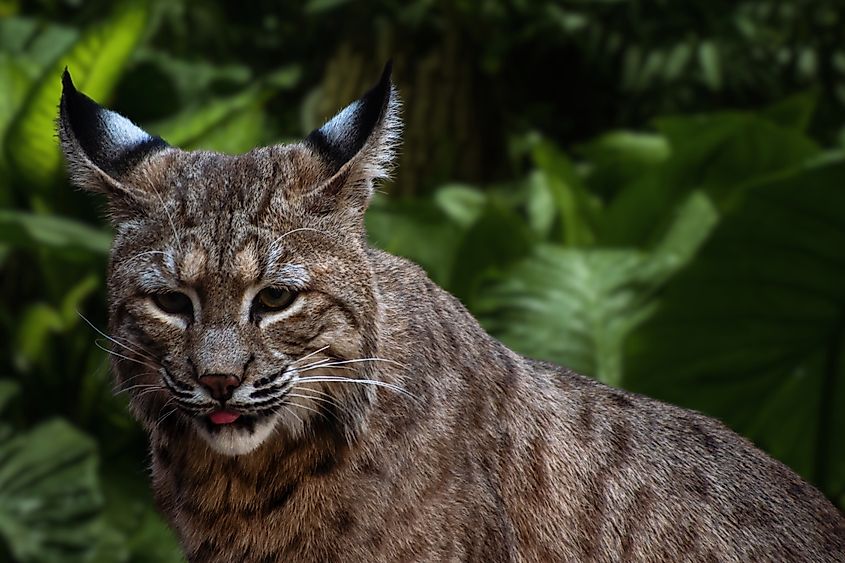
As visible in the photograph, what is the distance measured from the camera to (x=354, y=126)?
2588 mm

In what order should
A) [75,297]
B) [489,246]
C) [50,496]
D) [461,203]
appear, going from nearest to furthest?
[50,496] < [489,246] < [75,297] < [461,203]

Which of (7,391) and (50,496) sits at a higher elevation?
(7,391)

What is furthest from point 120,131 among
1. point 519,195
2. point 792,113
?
point 519,195

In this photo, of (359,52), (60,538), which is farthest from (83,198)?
(359,52)

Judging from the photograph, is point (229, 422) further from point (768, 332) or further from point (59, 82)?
point (59, 82)

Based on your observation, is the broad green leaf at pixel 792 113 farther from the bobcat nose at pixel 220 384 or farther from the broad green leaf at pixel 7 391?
the bobcat nose at pixel 220 384

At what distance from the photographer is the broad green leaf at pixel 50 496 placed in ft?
19.9

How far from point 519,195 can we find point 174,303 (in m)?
6.53

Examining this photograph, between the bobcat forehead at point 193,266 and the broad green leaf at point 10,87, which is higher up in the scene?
the broad green leaf at point 10,87

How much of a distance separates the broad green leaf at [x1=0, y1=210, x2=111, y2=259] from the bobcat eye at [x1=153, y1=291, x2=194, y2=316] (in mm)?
3361

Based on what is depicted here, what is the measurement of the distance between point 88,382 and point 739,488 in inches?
181

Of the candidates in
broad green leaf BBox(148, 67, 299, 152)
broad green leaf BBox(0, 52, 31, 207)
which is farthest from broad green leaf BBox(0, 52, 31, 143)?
broad green leaf BBox(148, 67, 299, 152)

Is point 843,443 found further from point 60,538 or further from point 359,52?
point 359,52

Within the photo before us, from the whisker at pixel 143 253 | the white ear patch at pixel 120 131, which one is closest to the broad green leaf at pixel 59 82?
the white ear patch at pixel 120 131
